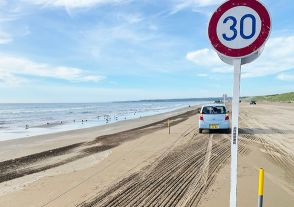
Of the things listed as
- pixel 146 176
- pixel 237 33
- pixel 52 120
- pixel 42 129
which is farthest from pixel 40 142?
pixel 52 120

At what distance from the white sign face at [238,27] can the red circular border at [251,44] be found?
0.03 metres

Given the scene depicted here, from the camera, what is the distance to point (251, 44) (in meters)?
3.51

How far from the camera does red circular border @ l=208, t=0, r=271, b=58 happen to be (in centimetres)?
346

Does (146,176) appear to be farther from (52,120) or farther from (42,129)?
(52,120)

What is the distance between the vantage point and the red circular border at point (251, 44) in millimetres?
3463

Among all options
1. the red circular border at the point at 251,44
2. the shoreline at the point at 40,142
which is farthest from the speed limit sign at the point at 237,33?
the shoreline at the point at 40,142

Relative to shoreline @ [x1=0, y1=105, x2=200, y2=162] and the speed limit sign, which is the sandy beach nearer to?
shoreline @ [x1=0, y1=105, x2=200, y2=162]

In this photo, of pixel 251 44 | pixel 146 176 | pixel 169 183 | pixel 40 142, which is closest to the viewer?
pixel 251 44

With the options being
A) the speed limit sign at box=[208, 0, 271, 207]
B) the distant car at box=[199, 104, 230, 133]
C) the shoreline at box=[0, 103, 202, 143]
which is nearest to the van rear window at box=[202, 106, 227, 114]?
the distant car at box=[199, 104, 230, 133]

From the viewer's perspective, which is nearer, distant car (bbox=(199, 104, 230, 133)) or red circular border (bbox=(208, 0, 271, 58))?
red circular border (bbox=(208, 0, 271, 58))

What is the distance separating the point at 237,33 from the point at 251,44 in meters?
0.18

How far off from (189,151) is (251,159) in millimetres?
2708

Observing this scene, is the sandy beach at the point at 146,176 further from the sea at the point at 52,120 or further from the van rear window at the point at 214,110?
the sea at the point at 52,120

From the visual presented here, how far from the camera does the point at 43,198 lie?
7.77m
